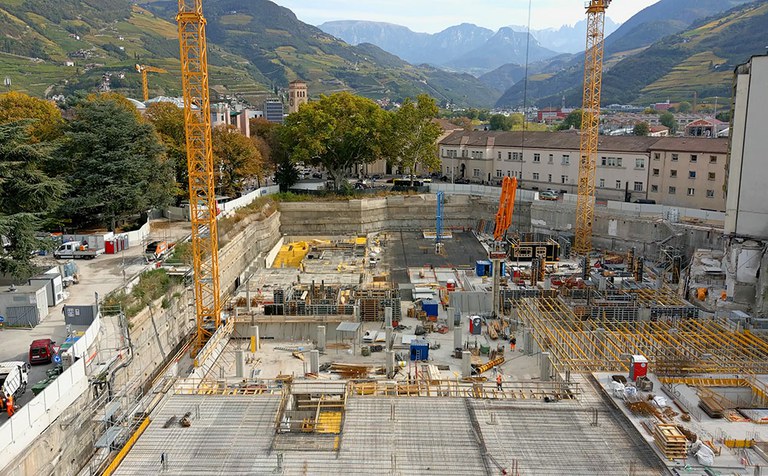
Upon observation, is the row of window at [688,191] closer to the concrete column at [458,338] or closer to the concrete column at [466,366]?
the concrete column at [458,338]

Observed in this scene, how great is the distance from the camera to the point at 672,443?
13.7m

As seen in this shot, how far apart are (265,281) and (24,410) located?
20.8 m

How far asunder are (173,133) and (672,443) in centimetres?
4319

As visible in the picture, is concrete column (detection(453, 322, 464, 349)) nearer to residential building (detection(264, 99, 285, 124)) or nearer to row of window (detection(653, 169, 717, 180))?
row of window (detection(653, 169, 717, 180))

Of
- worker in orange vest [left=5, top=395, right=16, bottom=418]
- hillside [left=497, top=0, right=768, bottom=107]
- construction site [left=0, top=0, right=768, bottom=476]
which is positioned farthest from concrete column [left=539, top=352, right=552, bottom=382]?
hillside [left=497, top=0, right=768, bottom=107]

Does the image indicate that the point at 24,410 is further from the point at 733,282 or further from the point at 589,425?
the point at 733,282

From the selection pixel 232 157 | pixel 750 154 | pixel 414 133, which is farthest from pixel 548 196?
pixel 232 157

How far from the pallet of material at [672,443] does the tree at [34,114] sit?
3793 centimetres

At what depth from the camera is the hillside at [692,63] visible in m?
144

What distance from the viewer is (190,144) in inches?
1093

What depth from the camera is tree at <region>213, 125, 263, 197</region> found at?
50.0 metres

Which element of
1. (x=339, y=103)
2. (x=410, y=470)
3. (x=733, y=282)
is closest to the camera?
(x=410, y=470)

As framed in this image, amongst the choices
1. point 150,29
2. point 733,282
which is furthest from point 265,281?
point 150,29

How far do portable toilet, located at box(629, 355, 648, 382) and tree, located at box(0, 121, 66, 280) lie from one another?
23.5 m
